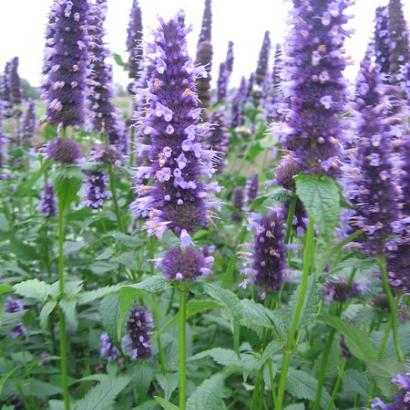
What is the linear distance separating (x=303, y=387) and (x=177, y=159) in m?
1.72

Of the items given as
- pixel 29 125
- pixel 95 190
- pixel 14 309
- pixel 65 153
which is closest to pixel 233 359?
pixel 65 153

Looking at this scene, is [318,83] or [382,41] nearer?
[318,83]

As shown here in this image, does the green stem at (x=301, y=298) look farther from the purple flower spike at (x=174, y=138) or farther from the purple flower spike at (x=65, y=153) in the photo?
the purple flower spike at (x=65, y=153)

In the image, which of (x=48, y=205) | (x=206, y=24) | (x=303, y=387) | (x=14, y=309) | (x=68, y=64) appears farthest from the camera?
(x=206, y=24)

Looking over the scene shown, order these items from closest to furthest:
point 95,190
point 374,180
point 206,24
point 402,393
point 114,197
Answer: point 402,393, point 374,180, point 114,197, point 95,190, point 206,24

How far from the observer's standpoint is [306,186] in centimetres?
240

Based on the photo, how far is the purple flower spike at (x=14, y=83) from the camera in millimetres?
9727

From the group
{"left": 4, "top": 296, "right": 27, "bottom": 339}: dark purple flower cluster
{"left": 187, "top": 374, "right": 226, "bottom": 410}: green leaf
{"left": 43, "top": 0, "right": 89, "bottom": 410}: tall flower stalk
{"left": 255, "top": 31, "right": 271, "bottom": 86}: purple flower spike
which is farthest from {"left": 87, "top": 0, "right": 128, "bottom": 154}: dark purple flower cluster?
{"left": 255, "top": 31, "right": 271, "bottom": 86}: purple flower spike

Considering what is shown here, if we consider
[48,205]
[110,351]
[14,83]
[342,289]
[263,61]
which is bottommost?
[110,351]

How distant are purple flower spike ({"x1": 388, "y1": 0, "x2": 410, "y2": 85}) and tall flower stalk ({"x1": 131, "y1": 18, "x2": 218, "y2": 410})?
2.94 meters

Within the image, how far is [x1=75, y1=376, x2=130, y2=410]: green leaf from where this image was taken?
3.27 meters

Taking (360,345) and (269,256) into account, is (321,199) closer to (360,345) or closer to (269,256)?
(360,345)

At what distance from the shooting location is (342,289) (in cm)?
342

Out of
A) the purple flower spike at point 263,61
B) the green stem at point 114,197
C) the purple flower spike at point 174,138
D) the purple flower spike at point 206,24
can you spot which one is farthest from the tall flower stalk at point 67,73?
the purple flower spike at point 263,61
